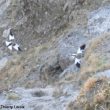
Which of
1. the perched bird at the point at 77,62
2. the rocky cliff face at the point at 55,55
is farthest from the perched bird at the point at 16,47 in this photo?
the perched bird at the point at 77,62

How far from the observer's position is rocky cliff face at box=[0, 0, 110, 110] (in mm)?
12547

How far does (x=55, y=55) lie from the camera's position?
18.9 meters

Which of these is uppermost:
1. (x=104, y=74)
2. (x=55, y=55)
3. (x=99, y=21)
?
(x=99, y=21)

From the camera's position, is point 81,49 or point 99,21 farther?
point 99,21

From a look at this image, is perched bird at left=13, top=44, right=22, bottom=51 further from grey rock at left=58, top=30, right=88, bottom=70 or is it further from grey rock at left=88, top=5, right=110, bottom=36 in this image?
grey rock at left=88, top=5, right=110, bottom=36

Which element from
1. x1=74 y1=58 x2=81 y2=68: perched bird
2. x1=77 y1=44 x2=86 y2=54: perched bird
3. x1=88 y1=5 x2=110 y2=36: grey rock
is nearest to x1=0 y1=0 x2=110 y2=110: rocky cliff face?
x1=88 y1=5 x2=110 y2=36: grey rock

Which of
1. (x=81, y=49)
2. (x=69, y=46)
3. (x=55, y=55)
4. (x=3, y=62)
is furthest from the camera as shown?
(x=3, y=62)

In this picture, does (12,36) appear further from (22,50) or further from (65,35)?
(65,35)

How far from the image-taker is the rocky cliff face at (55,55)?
12547 mm

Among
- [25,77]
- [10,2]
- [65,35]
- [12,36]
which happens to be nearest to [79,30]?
[65,35]

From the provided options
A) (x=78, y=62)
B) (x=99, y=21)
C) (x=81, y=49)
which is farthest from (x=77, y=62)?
(x=99, y=21)

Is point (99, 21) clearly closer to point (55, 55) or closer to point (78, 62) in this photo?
point (55, 55)

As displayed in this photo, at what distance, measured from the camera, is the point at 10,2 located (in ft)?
87.6

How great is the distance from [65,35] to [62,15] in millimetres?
2881
